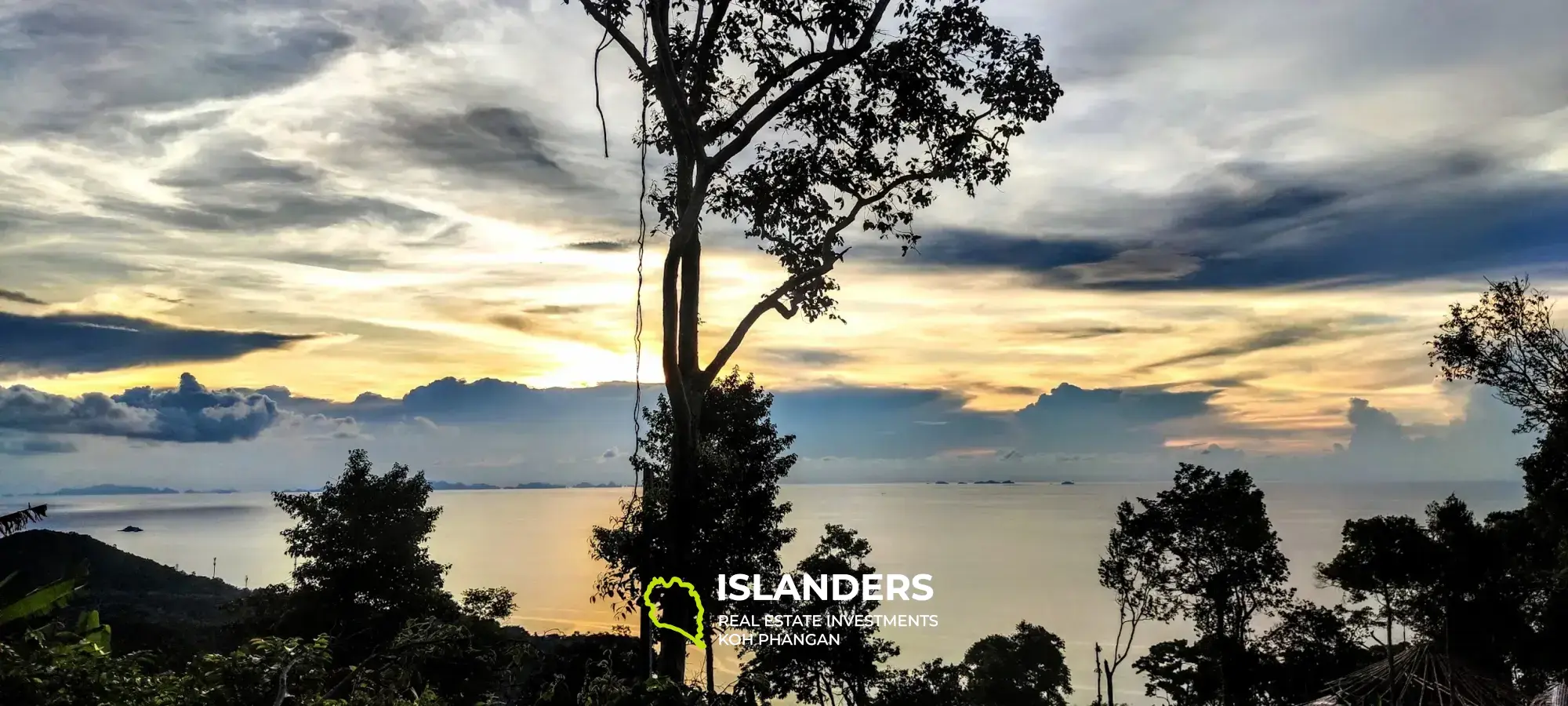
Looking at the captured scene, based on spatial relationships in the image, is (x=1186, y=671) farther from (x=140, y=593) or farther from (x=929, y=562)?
(x=929, y=562)

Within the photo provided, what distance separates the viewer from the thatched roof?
1095 centimetres

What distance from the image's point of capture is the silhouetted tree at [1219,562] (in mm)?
20172

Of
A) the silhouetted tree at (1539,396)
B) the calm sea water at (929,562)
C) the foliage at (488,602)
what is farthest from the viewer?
the calm sea water at (929,562)

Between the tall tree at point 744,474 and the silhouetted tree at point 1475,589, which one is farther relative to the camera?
the silhouetted tree at point 1475,589

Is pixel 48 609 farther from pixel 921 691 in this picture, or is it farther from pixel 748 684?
pixel 921 691

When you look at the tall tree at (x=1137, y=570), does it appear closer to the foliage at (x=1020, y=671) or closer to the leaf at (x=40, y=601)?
the foliage at (x=1020, y=671)

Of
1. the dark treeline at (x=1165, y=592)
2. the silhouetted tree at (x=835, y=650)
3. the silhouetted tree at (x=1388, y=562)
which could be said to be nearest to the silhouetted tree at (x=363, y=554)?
the dark treeline at (x=1165, y=592)

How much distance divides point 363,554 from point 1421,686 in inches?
735

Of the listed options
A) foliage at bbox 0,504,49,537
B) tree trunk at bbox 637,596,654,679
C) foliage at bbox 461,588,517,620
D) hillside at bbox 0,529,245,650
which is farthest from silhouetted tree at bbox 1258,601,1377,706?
hillside at bbox 0,529,245,650

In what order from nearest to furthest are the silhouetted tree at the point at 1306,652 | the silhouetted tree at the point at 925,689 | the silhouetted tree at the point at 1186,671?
the silhouetted tree at the point at 1306,652 < the silhouetted tree at the point at 925,689 < the silhouetted tree at the point at 1186,671

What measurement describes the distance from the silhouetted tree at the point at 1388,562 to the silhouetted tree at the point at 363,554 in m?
20.0

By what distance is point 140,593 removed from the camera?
4169 centimetres

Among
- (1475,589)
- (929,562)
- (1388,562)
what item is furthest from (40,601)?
(929,562)

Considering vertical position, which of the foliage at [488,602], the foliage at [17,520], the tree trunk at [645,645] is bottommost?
the foliage at [488,602]
